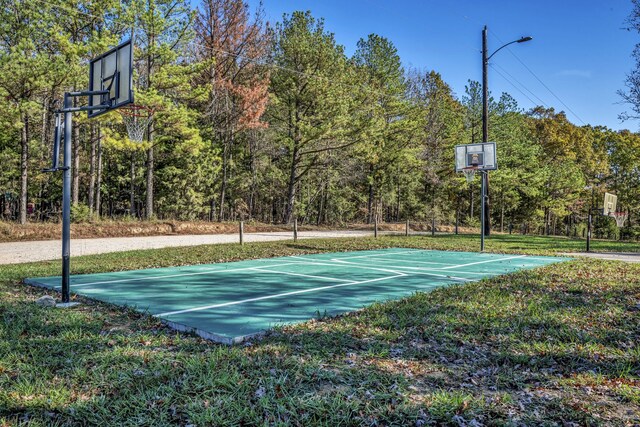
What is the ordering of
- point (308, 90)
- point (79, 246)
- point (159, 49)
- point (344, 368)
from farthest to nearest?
1. point (308, 90)
2. point (159, 49)
3. point (79, 246)
4. point (344, 368)

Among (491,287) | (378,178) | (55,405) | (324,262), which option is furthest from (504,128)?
(55,405)

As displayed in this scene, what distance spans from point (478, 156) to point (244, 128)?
12.6 m

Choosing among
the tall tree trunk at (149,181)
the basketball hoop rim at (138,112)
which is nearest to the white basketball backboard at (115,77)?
the basketball hoop rim at (138,112)

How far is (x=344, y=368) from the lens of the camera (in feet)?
11.4

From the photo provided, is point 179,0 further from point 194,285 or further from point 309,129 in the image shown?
point 194,285

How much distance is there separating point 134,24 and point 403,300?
18.2 m

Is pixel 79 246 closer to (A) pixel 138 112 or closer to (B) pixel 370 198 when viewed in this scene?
(A) pixel 138 112

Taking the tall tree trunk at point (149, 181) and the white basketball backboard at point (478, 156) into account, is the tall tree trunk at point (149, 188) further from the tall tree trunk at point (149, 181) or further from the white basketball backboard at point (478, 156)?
the white basketball backboard at point (478, 156)

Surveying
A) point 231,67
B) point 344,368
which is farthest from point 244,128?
point 344,368

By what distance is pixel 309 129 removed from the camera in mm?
23641

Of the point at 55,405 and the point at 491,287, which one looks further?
the point at 491,287

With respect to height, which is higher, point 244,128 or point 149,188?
point 244,128

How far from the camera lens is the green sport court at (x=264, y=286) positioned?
16.7 ft

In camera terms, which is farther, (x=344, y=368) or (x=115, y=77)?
(x=115, y=77)
